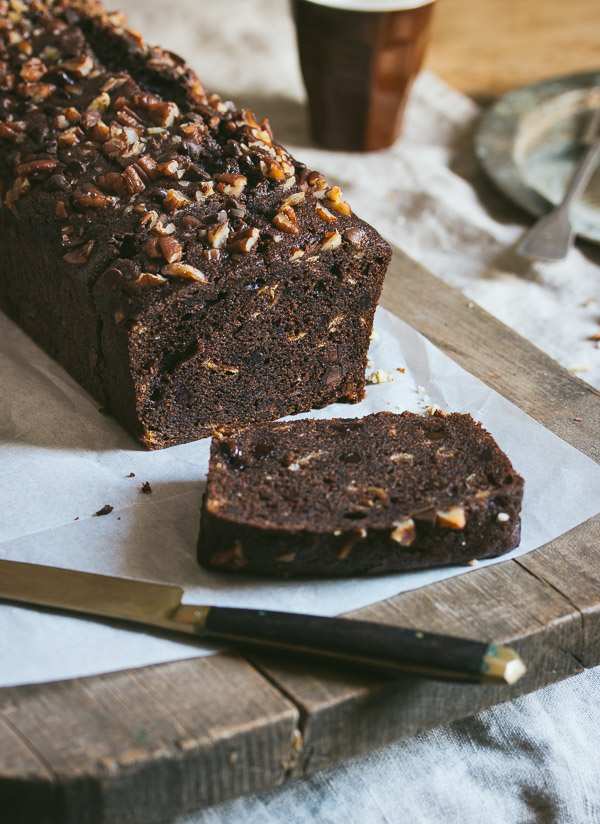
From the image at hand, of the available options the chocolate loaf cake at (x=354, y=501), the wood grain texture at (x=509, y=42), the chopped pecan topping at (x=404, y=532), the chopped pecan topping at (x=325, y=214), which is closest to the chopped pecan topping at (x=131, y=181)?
the chopped pecan topping at (x=325, y=214)

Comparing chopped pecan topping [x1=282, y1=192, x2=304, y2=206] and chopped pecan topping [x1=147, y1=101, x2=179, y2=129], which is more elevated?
chopped pecan topping [x1=147, y1=101, x2=179, y2=129]

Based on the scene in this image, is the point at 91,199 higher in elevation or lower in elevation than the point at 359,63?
higher

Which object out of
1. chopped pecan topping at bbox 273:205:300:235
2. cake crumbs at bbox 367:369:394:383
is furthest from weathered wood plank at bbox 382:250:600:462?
chopped pecan topping at bbox 273:205:300:235

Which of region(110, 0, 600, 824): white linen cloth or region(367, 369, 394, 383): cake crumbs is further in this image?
region(367, 369, 394, 383): cake crumbs

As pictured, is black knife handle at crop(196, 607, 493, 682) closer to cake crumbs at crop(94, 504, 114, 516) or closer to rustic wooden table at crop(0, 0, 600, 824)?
rustic wooden table at crop(0, 0, 600, 824)

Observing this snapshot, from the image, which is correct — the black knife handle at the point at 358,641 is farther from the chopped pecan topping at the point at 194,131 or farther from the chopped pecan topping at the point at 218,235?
the chopped pecan topping at the point at 194,131

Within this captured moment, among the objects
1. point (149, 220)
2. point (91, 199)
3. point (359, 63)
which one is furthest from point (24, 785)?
point (359, 63)

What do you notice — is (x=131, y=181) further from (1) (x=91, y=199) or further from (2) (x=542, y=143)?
(2) (x=542, y=143)

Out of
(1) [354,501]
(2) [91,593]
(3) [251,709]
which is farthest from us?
(1) [354,501]
